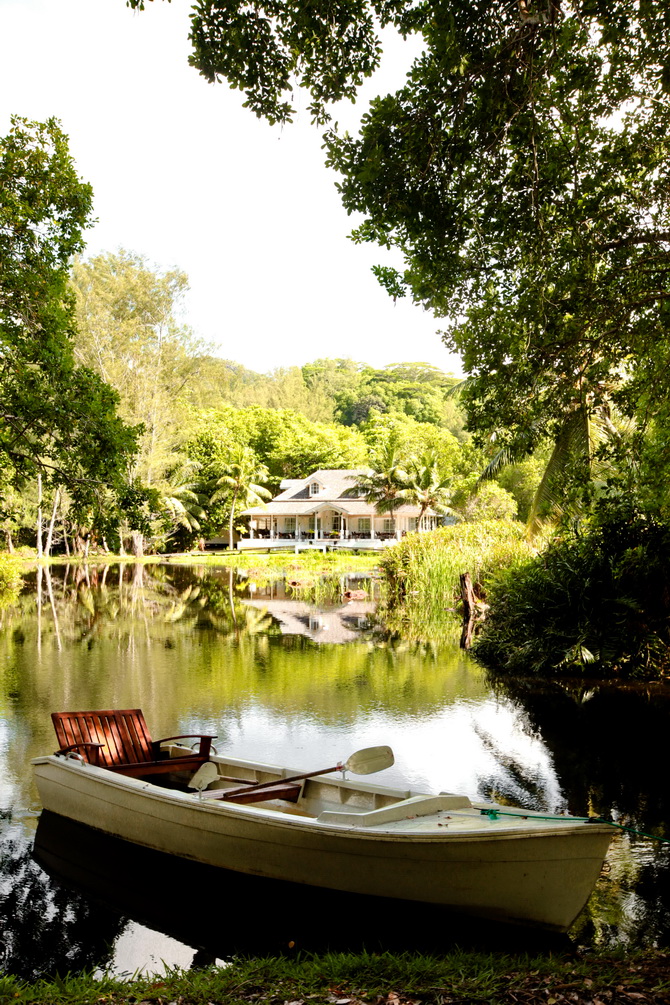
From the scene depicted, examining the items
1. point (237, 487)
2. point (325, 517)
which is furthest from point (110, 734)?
point (325, 517)

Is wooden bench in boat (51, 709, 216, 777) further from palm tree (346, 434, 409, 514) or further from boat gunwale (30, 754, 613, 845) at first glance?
palm tree (346, 434, 409, 514)

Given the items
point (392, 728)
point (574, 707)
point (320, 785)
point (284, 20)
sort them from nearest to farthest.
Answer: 1. point (284, 20)
2. point (320, 785)
3. point (392, 728)
4. point (574, 707)

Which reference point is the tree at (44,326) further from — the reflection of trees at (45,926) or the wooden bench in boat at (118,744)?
the reflection of trees at (45,926)

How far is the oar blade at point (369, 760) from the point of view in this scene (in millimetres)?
6234

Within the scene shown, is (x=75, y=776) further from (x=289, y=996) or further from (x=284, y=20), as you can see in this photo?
(x=284, y=20)

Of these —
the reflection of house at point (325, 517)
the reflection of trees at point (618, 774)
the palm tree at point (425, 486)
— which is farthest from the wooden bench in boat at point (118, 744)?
the reflection of house at point (325, 517)

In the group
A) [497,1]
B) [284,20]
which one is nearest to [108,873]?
[284,20]

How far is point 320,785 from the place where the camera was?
23.1 ft

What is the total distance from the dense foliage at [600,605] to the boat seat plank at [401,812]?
29.1 ft

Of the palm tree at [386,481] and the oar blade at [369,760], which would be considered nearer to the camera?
the oar blade at [369,760]

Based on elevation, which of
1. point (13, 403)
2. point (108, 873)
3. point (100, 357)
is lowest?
point (108, 873)

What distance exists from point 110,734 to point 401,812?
3.62 meters

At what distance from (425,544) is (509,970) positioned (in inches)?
841

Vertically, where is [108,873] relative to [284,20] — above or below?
below
